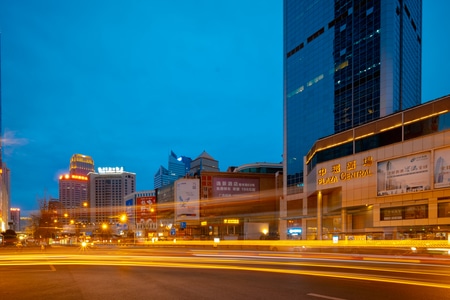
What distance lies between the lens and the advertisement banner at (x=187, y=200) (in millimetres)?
71938

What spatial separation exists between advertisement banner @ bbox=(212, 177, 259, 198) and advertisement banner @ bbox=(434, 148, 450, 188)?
6011 centimetres

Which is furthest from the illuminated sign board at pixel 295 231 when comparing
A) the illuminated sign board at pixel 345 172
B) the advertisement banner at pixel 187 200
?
the advertisement banner at pixel 187 200

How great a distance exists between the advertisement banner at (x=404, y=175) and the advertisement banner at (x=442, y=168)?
75 cm

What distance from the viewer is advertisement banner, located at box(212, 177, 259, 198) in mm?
91500

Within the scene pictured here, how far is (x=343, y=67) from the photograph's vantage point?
8769cm

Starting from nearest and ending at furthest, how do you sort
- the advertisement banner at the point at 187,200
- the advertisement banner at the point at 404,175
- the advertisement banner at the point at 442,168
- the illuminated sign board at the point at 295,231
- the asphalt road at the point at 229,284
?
the asphalt road at the point at 229,284 < the advertisement banner at the point at 442,168 < the advertisement banner at the point at 404,175 < the illuminated sign board at the point at 295,231 < the advertisement banner at the point at 187,200

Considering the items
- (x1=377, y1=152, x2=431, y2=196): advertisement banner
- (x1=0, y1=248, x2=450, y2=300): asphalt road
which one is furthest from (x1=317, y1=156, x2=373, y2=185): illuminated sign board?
(x1=0, y1=248, x2=450, y2=300): asphalt road

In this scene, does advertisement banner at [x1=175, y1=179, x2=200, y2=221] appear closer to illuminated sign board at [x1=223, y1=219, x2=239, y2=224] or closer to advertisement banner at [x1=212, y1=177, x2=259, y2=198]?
advertisement banner at [x1=212, y1=177, x2=259, y2=198]

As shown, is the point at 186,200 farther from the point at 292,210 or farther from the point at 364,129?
the point at 364,129

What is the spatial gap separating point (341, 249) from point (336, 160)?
21742 millimetres

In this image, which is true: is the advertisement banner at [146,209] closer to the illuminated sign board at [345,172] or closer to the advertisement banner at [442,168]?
the illuminated sign board at [345,172]

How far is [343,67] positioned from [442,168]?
57.5m

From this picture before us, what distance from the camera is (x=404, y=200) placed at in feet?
126

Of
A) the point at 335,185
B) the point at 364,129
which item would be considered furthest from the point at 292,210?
the point at 364,129
